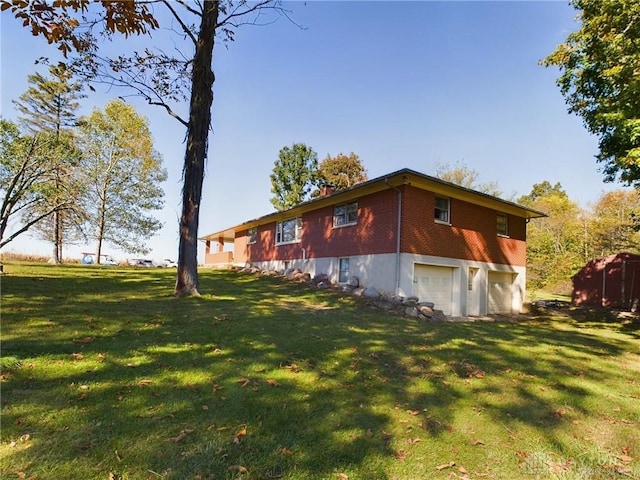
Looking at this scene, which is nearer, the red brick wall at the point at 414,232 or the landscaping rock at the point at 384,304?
the landscaping rock at the point at 384,304

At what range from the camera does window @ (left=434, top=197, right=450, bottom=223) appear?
48.5 ft

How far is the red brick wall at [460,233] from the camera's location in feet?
44.7

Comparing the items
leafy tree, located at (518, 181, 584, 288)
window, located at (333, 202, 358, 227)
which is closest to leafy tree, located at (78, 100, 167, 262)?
window, located at (333, 202, 358, 227)

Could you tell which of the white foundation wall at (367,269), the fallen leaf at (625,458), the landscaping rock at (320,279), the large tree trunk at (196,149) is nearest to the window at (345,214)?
the white foundation wall at (367,269)

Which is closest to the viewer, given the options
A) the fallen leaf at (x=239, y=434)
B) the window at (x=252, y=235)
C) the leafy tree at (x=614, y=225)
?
the fallen leaf at (x=239, y=434)

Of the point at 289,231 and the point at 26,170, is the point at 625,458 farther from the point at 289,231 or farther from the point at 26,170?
the point at 26,170

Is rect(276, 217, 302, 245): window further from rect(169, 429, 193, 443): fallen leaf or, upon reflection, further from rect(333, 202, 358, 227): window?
rect(169, 429, 193, 443): fallen leaf

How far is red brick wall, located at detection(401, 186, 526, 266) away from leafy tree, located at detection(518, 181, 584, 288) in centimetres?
1614

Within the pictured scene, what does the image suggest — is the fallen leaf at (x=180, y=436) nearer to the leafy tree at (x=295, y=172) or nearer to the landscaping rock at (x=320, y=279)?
the landscaping rock at (x=320, y=279)

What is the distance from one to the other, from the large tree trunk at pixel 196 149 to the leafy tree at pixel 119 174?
815 inches

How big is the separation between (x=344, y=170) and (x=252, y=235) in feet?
50.2

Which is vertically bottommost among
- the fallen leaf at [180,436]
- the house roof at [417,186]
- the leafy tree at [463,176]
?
the fallen leaf at [180,436]

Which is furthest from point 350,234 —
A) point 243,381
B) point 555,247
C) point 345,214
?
point 555,247

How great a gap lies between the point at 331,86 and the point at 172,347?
1317 centimetres
